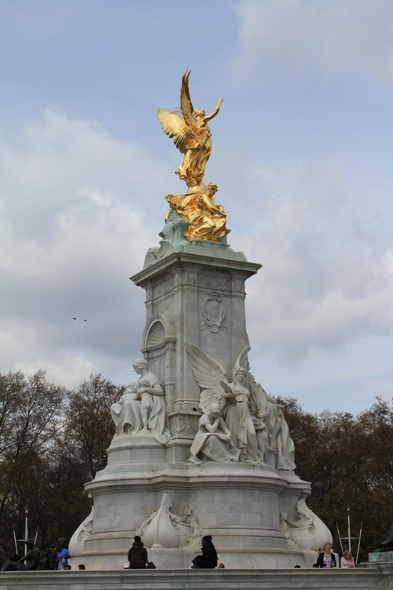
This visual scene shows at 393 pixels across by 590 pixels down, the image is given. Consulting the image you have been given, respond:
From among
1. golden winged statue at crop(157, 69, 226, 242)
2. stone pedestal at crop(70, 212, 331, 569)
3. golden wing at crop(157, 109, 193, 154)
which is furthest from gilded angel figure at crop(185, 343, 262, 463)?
golden wing at crop(157, 109, 193, 154)

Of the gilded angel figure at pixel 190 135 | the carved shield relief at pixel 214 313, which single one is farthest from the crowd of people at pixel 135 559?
the gilded angel figure at pixel 190 135

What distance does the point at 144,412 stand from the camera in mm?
21109

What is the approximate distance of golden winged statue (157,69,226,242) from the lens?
23.0m

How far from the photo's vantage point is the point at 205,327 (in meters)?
22.0

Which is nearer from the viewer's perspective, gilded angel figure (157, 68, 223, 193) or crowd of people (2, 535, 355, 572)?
crowd of people (2, 535, 355, 572)

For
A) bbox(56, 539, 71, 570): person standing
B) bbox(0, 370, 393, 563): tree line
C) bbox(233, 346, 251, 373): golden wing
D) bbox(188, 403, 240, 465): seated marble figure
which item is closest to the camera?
bbox(56, 539, 71, 570): person standing

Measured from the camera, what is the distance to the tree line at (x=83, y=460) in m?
38.0

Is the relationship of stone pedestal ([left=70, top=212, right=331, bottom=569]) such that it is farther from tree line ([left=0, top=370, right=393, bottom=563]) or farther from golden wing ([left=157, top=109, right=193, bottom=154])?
tree line ([left=0, top=370, right=393, bottom=563])

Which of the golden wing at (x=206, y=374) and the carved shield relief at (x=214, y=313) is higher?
the carved shield relief at (x=214, y=313)

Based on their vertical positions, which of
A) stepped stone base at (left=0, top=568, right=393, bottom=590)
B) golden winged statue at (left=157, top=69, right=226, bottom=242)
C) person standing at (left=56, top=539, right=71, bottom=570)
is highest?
golden winged statue at (left=157, top=69, right=226, bottom=242)

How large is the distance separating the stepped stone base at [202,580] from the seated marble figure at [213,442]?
5061mm

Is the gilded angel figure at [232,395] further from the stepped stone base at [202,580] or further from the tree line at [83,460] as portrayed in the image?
the tree line at [83,460]

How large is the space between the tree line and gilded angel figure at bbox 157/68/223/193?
58.8 feet

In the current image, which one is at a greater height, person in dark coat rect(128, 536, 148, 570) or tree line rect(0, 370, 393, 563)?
tree line rect(0, 370, 393, 563)
